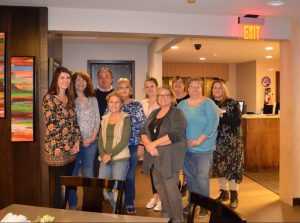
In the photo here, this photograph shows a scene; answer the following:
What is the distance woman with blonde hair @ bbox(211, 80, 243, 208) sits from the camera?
12.5 ft

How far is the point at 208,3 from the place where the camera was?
3.44 m

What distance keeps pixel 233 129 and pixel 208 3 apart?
4.60 feet

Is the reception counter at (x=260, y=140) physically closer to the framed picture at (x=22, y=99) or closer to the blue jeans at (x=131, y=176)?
the blue jeans at (x=131, y=176)

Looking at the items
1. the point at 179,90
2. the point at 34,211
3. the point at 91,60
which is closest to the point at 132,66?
the point at 91,60

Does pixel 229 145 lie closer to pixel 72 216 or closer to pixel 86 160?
pixel 86 160

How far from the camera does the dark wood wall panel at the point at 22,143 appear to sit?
3537 mm

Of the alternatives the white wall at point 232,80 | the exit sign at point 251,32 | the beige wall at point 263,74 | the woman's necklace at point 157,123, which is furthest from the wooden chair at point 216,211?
the white wall at point 232,80

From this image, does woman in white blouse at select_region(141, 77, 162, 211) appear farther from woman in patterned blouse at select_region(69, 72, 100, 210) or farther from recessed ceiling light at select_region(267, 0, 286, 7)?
recessed ceiling light at select_region(267, 0, 286, 7)

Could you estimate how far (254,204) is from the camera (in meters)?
4.19

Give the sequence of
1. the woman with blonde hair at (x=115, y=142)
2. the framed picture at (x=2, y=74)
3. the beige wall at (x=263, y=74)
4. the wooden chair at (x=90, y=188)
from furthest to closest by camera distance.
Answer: the beige wall at (x=263, y=74), the framed picture at (x=2, y=74), the woman with blonde hair at (x=115, y=142), the wooden chair at (x=90, y=188)

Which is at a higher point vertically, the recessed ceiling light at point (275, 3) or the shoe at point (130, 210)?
the recessed ceiling light at point (275, 3)

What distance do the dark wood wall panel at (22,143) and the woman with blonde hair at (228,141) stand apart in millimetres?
1931

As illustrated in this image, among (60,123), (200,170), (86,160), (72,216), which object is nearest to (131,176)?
(86,160)

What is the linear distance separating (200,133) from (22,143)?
183 centimetres
